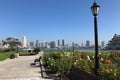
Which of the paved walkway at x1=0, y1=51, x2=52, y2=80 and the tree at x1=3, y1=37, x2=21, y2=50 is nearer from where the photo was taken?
the paved walkway at x1=0, y1=51, x2=52, y2=80

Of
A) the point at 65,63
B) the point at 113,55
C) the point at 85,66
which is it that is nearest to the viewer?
the point at 85,66

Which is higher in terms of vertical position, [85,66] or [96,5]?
[96,5]

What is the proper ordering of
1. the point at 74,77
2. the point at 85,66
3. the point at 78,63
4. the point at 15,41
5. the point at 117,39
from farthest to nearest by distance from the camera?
the point at 117,39, the point at 15,41, the point at 78,63, the point at 85,66, the point at 74,77

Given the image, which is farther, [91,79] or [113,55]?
[113,55]

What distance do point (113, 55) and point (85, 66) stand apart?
6416 mm

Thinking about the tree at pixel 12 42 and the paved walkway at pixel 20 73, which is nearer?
the paved walkway at pixel 20 73

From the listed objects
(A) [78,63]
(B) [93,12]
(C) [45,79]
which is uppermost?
(B) [93,12]

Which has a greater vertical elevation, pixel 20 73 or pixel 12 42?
pixel 12 42

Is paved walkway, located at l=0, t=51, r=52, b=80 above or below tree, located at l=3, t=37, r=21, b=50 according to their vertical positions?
below

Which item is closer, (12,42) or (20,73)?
(20,73)

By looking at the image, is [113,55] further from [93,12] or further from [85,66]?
[93,12]

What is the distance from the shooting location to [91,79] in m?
7.53

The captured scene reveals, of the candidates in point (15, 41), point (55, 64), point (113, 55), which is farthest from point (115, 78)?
point (15, 41)

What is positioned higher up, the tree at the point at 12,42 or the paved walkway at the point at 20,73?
the tree at the point at 12,42
